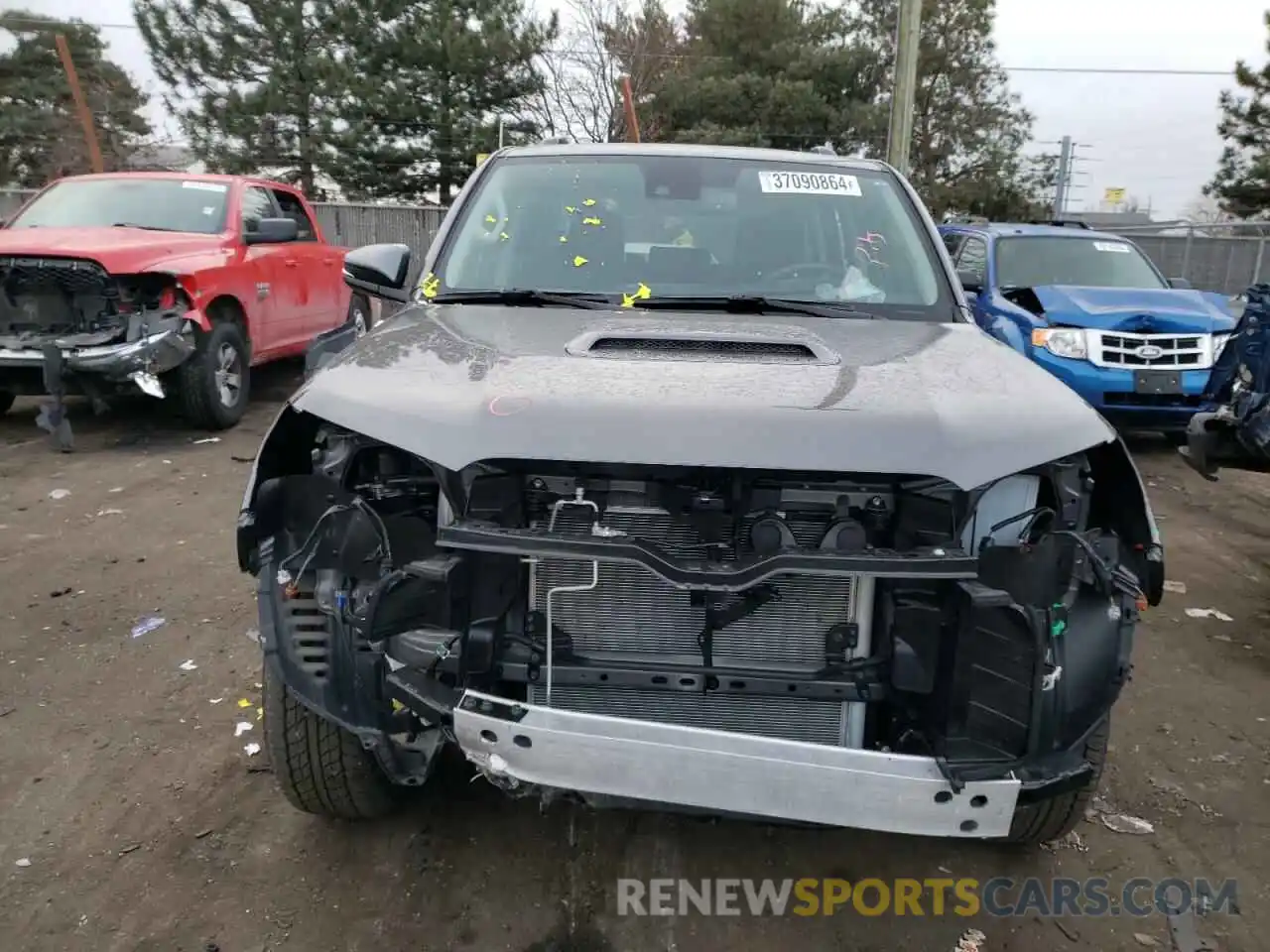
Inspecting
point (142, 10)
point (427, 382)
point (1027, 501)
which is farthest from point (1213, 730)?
point (142, 10)

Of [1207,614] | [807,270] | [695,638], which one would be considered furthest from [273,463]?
[1207,614]

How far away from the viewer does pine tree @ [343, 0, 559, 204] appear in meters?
23.5

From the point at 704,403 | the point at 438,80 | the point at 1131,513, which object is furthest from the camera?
the point at 438,80

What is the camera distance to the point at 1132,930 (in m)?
2.50

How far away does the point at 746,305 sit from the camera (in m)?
3.09

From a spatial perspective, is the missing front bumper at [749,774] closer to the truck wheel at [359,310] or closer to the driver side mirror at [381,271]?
the driver side mirror at [381,271]

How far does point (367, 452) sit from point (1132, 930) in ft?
7.55

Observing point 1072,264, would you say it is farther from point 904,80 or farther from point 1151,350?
point 904,80

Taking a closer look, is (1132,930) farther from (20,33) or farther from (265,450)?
(20,33)

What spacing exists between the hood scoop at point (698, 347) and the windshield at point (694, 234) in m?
0.59

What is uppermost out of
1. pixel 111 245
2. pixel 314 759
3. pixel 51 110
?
pixel 51 110

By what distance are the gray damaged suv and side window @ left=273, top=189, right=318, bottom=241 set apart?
6.99m

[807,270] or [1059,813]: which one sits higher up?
[807,270]

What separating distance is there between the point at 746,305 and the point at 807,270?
13.3 inches
